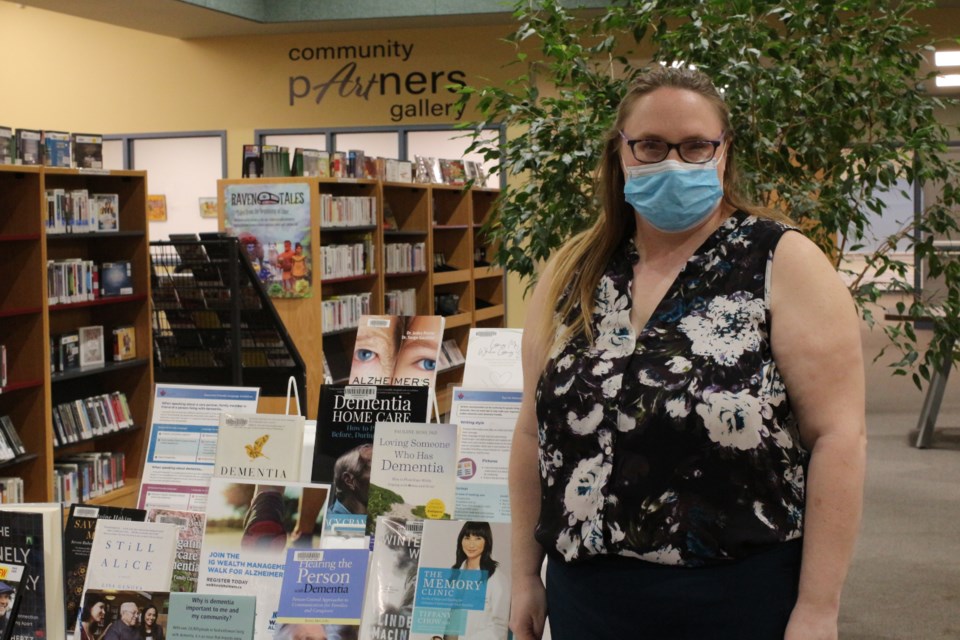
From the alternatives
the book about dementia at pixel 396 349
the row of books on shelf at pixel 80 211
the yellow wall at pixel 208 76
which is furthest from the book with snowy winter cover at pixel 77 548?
the yellow wall at pixel 208 76

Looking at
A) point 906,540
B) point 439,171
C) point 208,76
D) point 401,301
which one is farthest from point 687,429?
point 208,76

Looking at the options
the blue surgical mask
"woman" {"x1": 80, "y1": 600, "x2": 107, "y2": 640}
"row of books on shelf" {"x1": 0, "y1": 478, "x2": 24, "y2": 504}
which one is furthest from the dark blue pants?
"row of books on shelf" {"x1": 0, "y1": 478, "x2": 24, "y2": 504}

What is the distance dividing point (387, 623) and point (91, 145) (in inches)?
189

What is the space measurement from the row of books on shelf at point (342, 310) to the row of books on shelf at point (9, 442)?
262 cm

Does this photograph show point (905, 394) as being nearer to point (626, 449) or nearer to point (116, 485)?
point (116, 485)

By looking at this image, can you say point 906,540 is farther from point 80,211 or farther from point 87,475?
point 80,211

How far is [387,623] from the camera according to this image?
2.23m

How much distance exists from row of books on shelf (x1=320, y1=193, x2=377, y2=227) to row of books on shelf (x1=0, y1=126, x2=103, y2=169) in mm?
2003

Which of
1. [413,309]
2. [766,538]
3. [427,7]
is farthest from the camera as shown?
[427,7]

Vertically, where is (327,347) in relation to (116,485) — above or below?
above

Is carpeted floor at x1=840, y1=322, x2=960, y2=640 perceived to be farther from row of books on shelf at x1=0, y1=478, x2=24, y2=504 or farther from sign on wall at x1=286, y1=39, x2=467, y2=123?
sign on wall at x1=286, y1=39, x2=467, y2=123

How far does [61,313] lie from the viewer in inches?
258

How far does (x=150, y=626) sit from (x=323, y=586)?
35 cm

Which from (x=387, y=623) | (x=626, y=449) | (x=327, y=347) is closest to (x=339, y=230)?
(x=327, y=347)
